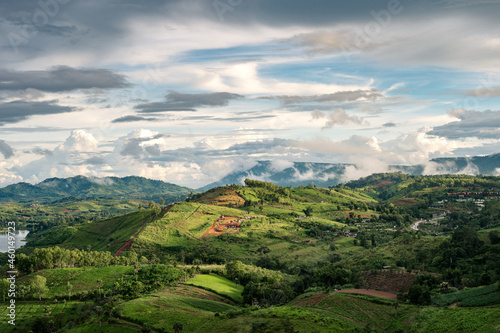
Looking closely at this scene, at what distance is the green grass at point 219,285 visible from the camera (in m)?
98.0

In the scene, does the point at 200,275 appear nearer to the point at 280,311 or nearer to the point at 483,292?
the point at 280,311

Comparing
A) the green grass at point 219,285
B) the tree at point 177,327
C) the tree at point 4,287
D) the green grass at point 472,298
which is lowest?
the green grass at point 219,285

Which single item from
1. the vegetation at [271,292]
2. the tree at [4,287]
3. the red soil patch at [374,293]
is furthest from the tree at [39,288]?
the red soil patch at [374,293]

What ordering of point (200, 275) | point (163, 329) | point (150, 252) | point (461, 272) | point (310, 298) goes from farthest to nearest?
1. point (150, 252)
2. point (200, 275)
3. point (461, 272)
4. point (310, 298)
5. point (163, 329)

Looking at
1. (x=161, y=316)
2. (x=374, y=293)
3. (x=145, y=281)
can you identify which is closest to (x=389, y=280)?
(x=374, y=293)

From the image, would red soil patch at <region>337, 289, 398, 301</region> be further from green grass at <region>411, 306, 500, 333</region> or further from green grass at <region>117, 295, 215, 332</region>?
green grass at <region>117, 295, 215, 332</region>

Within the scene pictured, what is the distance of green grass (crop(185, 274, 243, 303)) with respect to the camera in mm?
98025

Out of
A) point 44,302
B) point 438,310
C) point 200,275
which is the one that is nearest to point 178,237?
point 200,275

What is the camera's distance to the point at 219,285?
105500 mm

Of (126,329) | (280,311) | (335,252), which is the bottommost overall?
(335,252)

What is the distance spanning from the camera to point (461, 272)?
88.8m

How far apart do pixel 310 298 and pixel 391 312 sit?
19058 millimetres

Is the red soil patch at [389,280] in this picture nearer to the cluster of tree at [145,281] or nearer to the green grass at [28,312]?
the cluster of tree at [145,281]

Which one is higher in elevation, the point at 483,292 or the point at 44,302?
the point at 483,292
